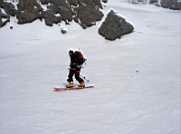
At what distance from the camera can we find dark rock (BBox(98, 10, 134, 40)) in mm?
24077

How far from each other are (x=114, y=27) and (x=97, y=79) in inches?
390

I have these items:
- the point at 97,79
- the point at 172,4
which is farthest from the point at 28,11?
the point at 97,79

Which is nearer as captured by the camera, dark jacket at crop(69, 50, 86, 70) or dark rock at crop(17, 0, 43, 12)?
dark jacket at crop(69, 50, 86, 70)

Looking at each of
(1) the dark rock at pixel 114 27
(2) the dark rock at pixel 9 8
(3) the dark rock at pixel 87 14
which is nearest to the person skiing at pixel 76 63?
(1) the dark rock at pixel 114 27

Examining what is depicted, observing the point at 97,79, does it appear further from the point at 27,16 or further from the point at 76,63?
the point at 27,16

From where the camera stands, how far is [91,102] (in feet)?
37.4

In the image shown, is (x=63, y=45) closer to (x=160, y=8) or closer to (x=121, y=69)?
(x=121, y=69)

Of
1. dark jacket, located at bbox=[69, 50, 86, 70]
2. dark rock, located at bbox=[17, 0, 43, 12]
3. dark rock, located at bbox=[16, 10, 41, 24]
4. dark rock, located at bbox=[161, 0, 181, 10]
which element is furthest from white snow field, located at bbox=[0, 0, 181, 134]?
dark rock, located at bbox=[161, 0, 181, 10]

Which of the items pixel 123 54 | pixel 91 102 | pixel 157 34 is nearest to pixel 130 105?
pixel 91 102

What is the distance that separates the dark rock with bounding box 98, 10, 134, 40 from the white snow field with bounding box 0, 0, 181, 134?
1.23 ft

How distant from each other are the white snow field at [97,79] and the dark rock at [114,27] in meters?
0.38

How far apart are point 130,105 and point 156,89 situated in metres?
2.13

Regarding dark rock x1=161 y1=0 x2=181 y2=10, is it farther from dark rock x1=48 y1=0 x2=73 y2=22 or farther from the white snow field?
dark rock x1=48 y1=0 x2=73 y2=22

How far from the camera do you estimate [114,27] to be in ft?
80.2
